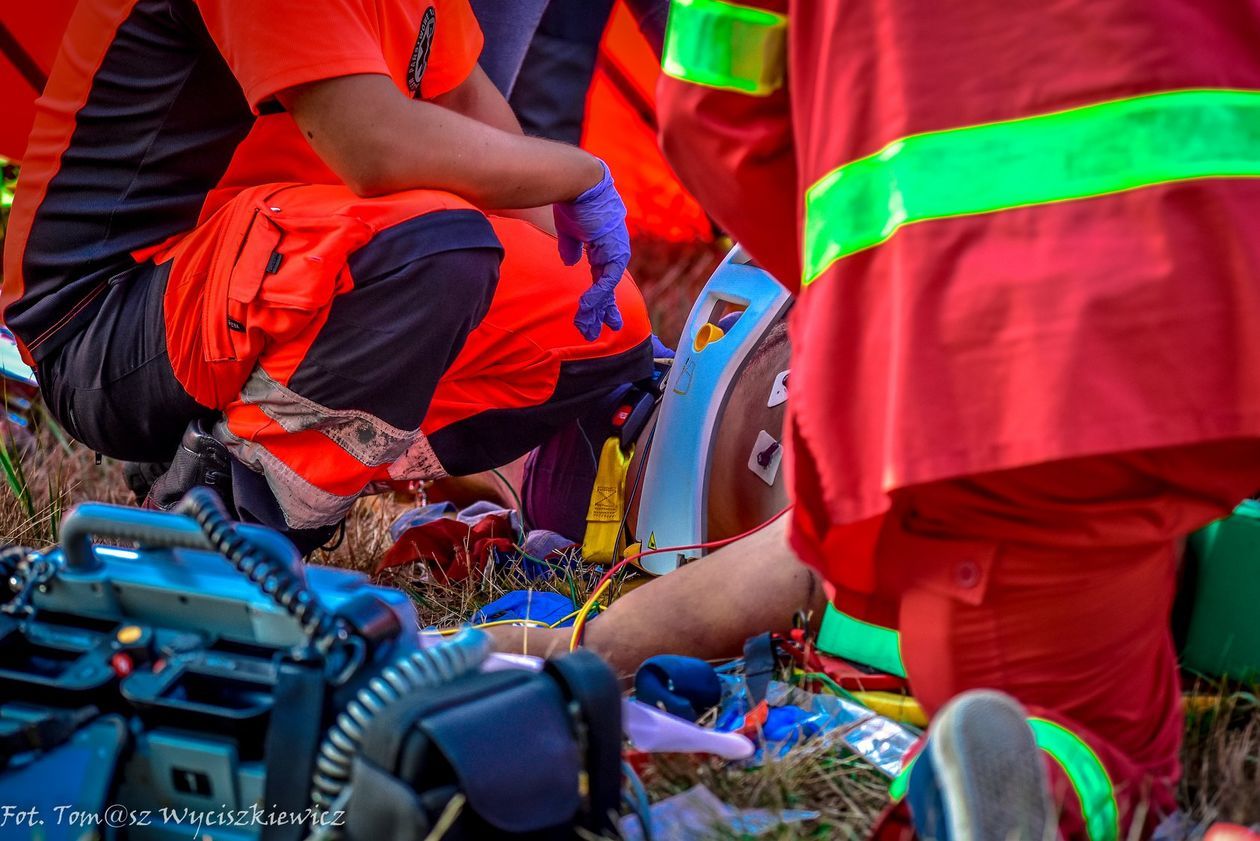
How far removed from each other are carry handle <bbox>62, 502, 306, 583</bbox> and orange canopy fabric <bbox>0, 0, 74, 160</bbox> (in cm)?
170

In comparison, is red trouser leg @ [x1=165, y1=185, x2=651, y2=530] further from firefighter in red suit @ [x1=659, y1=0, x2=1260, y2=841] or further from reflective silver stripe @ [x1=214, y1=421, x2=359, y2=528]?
firefighter in red suit @ [x1=659, y1=0, x2=1260, y2=841]

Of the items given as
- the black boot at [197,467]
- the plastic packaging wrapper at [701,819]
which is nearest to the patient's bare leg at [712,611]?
the plastic packaging wrapper at [701,819]

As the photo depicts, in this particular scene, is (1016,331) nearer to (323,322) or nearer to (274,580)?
(274,580)

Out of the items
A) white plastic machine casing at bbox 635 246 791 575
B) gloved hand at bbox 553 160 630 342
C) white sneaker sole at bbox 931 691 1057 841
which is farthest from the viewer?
gloved hand at bbox 553 160 630 342

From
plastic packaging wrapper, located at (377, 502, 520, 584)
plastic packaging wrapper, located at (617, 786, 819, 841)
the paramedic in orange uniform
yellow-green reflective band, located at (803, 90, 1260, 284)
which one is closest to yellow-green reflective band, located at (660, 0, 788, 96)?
yellow-green reflective band, located at (803, 90, 1260, 284)

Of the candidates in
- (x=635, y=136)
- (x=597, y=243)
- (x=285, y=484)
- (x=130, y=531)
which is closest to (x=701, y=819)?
(x=130, y=531)

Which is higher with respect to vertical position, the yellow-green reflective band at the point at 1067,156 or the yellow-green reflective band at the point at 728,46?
the yellow-green reflective band at the point at 728,46

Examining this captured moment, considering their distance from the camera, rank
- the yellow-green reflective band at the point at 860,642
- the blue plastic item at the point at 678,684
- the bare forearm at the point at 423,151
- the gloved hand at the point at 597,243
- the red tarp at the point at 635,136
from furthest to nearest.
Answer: the red tarp at the point at 635,136
the gloved hand at the point at 597,243
the bare forearm at the point at 423,151
the yellow-green reflective band at the point at 860,642
the blue plastic item at the point at 678,684

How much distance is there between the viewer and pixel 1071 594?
3.81 feet

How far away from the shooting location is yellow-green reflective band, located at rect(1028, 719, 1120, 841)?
1084 mm

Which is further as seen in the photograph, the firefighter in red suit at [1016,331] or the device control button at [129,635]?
the device control button at [129,635]

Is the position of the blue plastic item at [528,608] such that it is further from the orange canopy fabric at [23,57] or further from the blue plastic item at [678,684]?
the orange canopy fabric at [23,57]

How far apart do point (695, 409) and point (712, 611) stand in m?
0.46

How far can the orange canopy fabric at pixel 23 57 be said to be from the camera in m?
2.55
